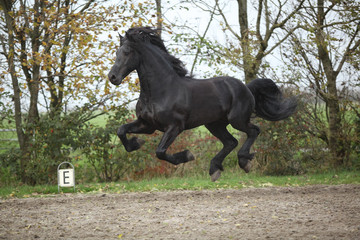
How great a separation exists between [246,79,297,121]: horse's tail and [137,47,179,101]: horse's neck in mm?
1269

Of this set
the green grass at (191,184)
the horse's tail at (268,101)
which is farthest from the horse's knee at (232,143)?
the green grass at (191,184)

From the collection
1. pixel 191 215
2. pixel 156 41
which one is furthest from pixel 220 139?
pixel 191 215

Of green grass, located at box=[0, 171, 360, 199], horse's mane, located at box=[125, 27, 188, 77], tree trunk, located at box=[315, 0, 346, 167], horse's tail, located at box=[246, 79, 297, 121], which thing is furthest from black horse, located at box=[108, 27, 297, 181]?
tree trunk, located at box=[315, 0, 346, 167]

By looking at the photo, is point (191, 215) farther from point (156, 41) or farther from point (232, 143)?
point (156, 41)

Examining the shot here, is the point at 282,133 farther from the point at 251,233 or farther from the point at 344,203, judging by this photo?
the point at 251,233

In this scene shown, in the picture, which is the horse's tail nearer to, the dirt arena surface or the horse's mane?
the horse's mane

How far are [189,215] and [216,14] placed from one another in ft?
24.0

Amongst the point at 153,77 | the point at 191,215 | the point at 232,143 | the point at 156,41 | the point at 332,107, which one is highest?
the point at 156,41

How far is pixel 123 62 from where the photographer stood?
418 cm

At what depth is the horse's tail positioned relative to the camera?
5185mm

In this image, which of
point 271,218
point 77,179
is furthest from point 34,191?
point 271,218

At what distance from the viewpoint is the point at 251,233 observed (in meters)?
4.92

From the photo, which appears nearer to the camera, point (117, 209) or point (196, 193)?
point (117, 209)

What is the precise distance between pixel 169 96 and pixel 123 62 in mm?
571
